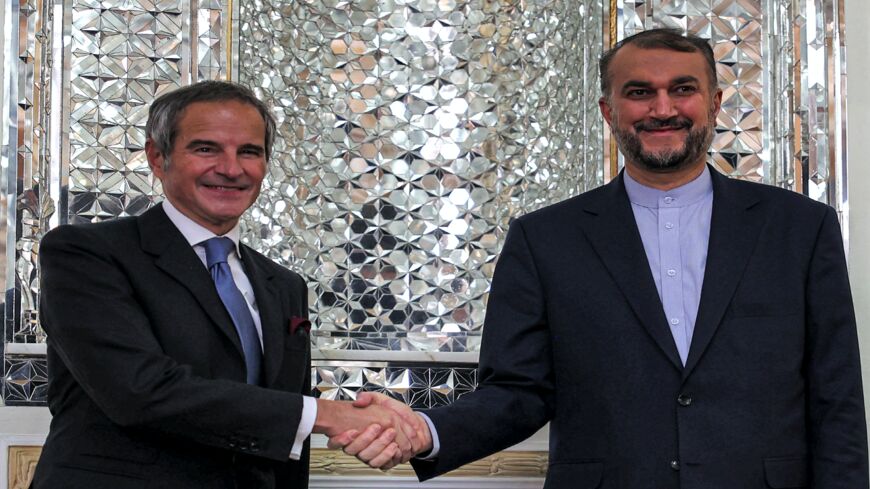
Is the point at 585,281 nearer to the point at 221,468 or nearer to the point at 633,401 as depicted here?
the point at 633,401

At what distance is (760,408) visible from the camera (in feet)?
7.18

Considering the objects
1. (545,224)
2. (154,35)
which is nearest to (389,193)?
(154,35)

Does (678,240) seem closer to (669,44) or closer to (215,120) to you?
(669,44)

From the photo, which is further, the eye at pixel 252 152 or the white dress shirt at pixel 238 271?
the eye at pixel 252 152

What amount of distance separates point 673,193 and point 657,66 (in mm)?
270

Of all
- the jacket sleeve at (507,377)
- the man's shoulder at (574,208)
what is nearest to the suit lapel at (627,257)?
the man's shoulder at (574,208)

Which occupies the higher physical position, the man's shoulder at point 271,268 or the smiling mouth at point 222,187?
the smiling mouth at point 222,187

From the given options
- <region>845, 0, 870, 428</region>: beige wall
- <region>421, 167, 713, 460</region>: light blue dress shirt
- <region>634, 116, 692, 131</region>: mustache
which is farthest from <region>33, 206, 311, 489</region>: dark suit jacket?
<region>845, 0, 870, 428</region>: beige wall

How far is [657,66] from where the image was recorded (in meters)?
2.40

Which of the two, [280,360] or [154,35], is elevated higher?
[154,35]

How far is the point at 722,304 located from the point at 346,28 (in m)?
1.72

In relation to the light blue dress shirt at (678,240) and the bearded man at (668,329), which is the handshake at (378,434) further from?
the light blue dress shirt at (678,240)

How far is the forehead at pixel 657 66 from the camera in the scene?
2.40 metres

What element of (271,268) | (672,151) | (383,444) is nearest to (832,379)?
(672,151)
